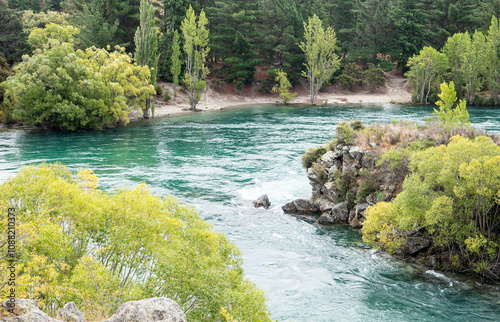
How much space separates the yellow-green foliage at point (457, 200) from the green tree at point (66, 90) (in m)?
41.3

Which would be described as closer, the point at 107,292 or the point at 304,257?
the point at 107,292

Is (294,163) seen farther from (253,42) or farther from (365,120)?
(253,42)

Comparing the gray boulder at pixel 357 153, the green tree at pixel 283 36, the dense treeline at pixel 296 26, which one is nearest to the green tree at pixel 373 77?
the dense treeline at pixel 296 26

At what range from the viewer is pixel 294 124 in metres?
57.2

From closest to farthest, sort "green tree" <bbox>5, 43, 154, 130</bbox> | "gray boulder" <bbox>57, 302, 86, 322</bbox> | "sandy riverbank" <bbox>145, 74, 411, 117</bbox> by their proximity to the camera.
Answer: "gray boulder" <bbox>57, 302, 86, 322</bbox>
"green tree" <bbox>5, 43, 154, 130</bbox>
"sandy riverbank" <bbox>145, 74, 411, 117</bbox>

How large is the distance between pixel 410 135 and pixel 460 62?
60551 mm

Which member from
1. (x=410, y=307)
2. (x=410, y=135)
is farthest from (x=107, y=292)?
(x=410, y=135)

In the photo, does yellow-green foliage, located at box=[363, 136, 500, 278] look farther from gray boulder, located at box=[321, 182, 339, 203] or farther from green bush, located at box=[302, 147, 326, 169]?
green bush, located at box=[302, 147, 326, 169]

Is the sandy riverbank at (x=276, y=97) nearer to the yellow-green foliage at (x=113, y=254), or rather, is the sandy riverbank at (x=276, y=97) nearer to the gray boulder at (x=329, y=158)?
the gray boulder at (x=329, y=158)

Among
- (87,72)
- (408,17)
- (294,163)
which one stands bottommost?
(294,163)

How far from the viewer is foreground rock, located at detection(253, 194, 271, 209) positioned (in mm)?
27375

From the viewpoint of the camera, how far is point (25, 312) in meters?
8.18

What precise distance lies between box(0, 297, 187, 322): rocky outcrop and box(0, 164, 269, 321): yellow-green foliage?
2.20 feet

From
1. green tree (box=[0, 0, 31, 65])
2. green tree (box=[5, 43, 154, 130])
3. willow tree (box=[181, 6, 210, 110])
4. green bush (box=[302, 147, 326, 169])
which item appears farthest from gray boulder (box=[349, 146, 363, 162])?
green tree (box=[0, 0, 31, 65])
